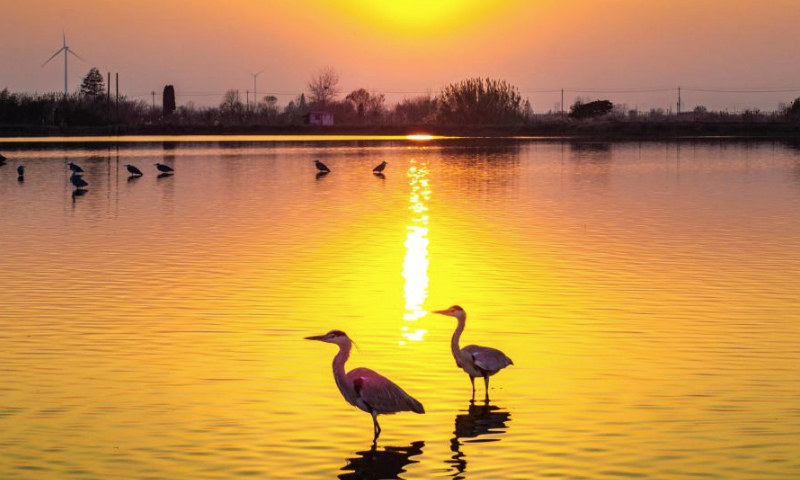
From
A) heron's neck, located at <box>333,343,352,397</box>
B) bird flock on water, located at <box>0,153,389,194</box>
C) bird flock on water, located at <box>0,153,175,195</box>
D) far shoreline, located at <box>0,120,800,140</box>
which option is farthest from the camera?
far shoreline, located at <box>0,120,800,140</box>

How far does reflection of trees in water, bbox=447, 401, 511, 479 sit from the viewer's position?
38.1 feet

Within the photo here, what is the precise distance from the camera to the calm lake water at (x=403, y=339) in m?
11.6

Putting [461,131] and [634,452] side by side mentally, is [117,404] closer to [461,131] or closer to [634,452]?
[634,452]

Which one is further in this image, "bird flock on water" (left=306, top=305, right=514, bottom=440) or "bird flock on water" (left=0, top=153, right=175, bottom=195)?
"bird flock on water" (left=0, top=153, right=175, bottom=195)

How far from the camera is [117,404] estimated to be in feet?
44.1

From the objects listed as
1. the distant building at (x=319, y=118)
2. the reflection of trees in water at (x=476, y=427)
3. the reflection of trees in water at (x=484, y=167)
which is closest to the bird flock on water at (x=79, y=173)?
the reflection of trees in water at (x=484, y=167)

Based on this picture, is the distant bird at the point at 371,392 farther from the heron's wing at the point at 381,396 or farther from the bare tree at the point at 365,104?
the bare tree at the point at 365,104

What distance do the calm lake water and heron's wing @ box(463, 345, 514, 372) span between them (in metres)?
0.37

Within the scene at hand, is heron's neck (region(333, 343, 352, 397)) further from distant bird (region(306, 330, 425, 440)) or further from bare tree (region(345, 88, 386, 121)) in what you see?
bare tree (region(345, 88, 386, 121))

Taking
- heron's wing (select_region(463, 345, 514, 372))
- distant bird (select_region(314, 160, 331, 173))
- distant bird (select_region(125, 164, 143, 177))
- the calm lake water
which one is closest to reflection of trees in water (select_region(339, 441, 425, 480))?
the calm lake water

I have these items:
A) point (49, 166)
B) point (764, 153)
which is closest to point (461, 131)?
point (764, 153)

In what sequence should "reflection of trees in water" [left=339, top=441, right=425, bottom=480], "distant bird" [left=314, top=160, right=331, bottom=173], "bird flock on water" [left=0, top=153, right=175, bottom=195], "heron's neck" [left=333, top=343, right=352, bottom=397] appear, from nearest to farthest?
"reflection of trees in water" [left=339, top=441, right=425, bottom=480] < "heron's neck" [left=333, top=343, right=352, bottom=397] < "bird flock on water" [left=0, top=153, right=175, bottom=195] < "distant bird" [left=314, top=160, right=331, bottom=173]

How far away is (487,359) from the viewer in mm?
13602

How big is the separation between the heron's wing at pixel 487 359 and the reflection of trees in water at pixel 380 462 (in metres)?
1.81
